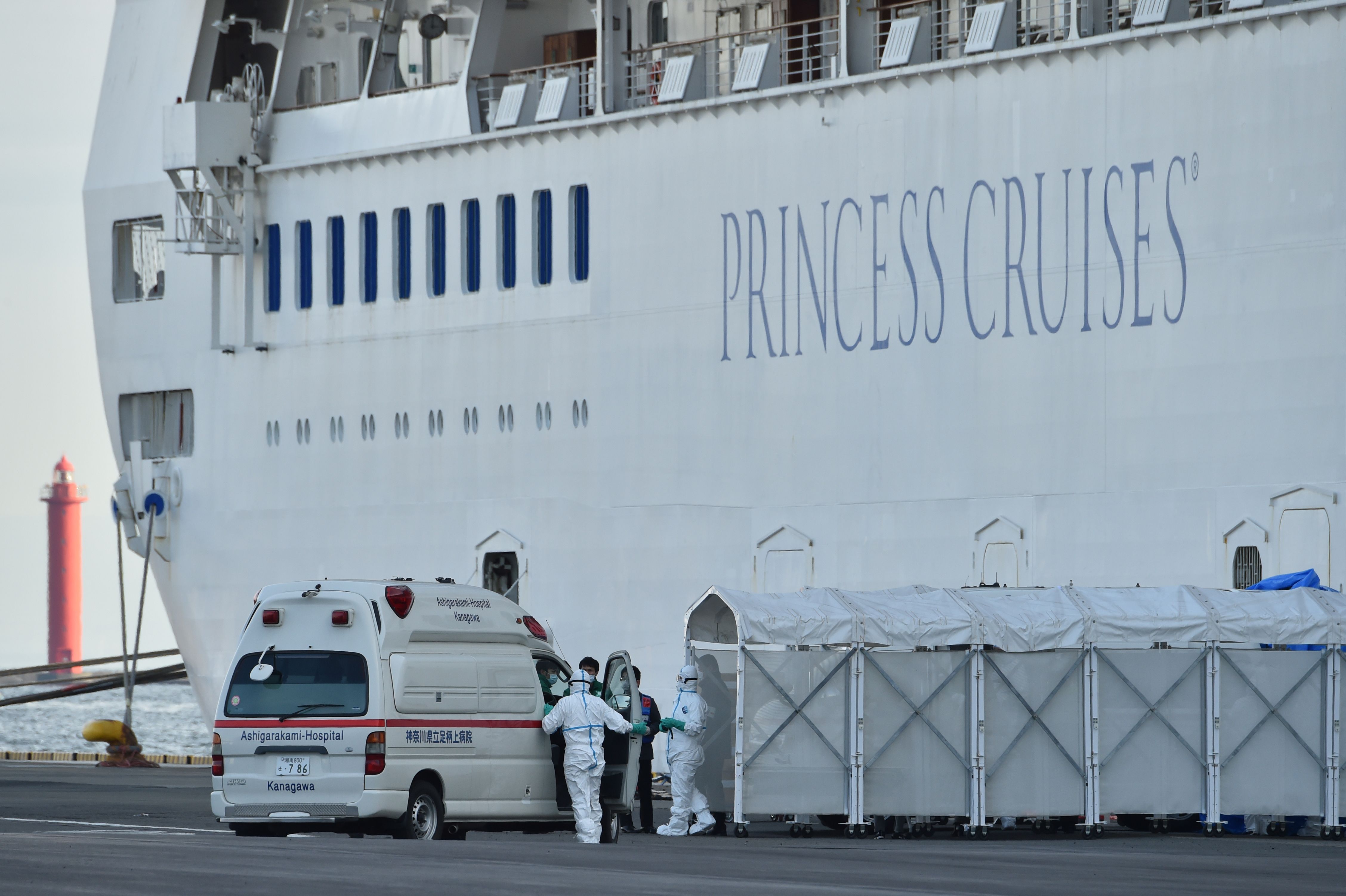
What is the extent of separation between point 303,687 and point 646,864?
3.44 m

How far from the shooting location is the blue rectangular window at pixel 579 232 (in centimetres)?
2761

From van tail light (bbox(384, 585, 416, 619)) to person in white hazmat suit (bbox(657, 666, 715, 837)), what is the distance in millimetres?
2919

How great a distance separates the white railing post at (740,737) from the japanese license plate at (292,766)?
3.66m

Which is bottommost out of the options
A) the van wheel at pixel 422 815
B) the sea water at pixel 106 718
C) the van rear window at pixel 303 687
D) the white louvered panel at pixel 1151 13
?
the sea water at pixel 106 718

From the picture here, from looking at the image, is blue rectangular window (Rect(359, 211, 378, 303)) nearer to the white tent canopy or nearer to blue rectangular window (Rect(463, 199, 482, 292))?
blue rectangular window (Rect(463, 199, 482, 292))

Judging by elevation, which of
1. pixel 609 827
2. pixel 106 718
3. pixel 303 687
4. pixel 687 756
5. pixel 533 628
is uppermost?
pixel 533 628

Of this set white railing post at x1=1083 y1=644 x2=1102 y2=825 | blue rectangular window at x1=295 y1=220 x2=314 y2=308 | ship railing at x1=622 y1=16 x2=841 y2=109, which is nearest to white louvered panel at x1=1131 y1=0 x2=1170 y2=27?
ship railing at x1=622 y1=16 x2=841 y2=109

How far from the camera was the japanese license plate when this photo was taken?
1612 centimetres

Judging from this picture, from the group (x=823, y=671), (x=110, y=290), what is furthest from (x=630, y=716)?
(x=110, y=290)

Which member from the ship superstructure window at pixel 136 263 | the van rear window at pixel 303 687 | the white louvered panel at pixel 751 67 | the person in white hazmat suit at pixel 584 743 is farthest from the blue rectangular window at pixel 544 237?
the van rear window at pixel 303 687

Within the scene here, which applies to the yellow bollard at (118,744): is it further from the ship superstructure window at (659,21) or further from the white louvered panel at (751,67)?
the white louvered panel at (751,67)

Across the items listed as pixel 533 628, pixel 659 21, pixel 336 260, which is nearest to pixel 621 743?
pixel 533 628

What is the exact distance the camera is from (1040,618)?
1855cm

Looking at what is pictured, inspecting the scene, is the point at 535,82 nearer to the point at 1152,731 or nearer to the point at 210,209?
the point at 210,209
